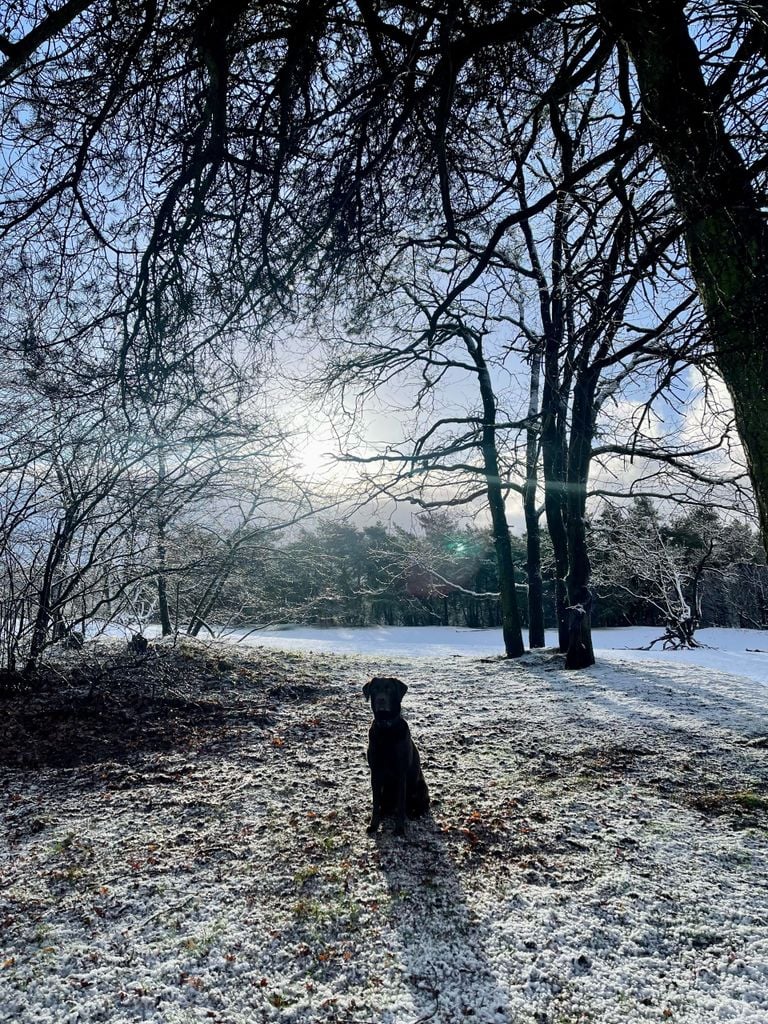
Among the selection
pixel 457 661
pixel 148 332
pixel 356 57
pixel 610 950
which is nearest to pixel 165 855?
pixel 610 950

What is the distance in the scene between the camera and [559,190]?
3355 mm

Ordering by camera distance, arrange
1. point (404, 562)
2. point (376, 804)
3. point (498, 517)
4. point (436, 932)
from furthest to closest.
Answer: point (404, 562)
point (498, 517)
point (376, 804)
point (436, 932)

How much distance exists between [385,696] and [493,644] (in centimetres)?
1774

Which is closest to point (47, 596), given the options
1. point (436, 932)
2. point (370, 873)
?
point (370, 873)

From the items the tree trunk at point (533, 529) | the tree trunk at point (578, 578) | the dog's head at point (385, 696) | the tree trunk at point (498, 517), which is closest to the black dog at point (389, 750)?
the dog's head at point (385, 696)

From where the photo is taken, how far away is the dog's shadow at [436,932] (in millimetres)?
2096

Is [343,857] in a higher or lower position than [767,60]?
lower

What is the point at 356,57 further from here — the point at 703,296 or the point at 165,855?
the point at 165,855

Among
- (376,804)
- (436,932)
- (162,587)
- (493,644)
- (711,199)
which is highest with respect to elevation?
(711,199)

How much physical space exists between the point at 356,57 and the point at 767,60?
2.20 m

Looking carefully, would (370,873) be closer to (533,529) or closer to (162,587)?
(162,587)

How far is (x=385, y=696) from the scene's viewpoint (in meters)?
3.33

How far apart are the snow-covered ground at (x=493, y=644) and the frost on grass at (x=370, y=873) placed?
498 cm

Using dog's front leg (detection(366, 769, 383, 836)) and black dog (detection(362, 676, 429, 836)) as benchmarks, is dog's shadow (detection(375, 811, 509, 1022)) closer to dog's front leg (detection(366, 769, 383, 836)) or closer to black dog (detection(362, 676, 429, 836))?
dog's front leg (detection(366, 769, 383, 836))
